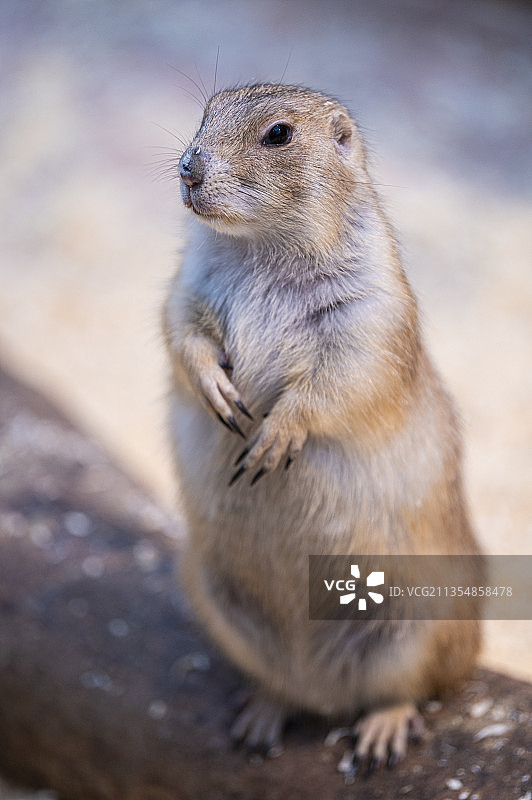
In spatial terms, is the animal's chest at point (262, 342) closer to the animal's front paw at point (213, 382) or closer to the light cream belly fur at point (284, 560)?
the animal's front paw at point (213, 382)


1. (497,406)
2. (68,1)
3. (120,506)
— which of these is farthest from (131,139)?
(120,506)

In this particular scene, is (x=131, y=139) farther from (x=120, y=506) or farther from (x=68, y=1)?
(x=120, y=506)

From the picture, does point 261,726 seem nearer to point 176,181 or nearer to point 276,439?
point 276,439

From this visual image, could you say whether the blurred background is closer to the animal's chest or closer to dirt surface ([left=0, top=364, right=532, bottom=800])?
dirt surface ([left=0, top=364, right=532, bottom=800])

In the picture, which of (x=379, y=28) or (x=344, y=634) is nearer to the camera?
(x=344, y=634)

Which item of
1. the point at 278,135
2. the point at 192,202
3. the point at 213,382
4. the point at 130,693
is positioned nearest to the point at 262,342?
the point at 213,382
